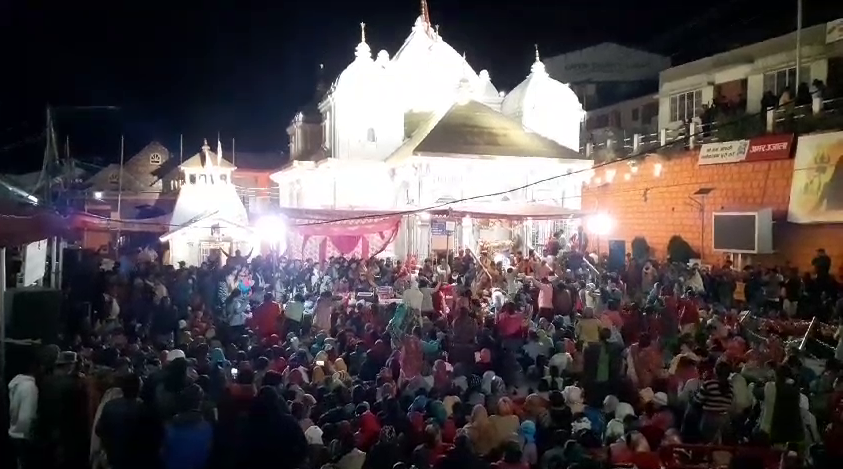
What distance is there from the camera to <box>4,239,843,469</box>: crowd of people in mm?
6594

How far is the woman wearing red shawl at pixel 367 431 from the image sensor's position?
7.35 m

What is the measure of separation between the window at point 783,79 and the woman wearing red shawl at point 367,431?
19833 mm

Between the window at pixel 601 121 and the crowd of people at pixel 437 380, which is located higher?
the window at pixel 601 121

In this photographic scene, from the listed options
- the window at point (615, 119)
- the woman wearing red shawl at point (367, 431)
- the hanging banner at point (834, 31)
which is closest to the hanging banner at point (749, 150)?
the hanging banner at point (834, 31)

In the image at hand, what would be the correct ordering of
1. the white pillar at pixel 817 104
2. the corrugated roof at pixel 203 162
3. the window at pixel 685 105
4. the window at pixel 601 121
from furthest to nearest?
the window at pixel 601 121 < the corrugated roof at pixel 203 162 < the window at pixel 685 105 < the white pillar at pixel 817 104

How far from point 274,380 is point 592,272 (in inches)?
542

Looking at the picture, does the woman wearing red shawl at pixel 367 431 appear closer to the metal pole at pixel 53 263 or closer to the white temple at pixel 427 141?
the metal pole at pixel 53 263

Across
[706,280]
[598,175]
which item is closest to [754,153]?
[706,280]

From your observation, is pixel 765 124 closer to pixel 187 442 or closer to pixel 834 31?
pixel 834 31

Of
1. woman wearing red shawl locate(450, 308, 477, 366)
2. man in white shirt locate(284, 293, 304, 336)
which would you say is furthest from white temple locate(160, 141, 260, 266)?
woman wearing red shawl locate(450, 308, 477, 366)

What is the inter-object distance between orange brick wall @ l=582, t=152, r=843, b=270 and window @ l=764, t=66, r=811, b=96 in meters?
3.82

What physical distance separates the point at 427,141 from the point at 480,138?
6.25 feet

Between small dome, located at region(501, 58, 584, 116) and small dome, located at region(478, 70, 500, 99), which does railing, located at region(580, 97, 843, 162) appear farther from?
small dome, located at region(478, 70, 500, 99)

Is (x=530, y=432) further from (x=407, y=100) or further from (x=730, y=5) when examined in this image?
(x=730, y=5)
